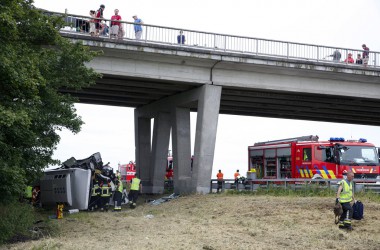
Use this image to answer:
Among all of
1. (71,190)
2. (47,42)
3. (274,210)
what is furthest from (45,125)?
(274,210)

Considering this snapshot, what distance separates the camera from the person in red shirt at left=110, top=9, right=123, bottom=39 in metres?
28.3

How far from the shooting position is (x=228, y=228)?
17531 mm

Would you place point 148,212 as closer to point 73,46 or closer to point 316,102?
point 73,46

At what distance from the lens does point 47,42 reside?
770 inches

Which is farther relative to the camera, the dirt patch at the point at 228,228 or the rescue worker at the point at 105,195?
the rescue worker at the point at 105,195

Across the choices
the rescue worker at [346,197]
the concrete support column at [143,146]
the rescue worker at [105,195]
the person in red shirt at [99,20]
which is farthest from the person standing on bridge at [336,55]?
the rescue worker at [346,197]

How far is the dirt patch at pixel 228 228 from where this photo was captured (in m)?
14.6

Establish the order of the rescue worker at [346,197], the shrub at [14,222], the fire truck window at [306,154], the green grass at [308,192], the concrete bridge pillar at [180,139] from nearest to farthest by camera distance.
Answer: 1. the rescue worker at [346,197]
2. the shrub at [14,222]
3. the green grass at [308,192]
4. the fire truck window at [306,154]
5. the concrete bridge pillar at [180,139]

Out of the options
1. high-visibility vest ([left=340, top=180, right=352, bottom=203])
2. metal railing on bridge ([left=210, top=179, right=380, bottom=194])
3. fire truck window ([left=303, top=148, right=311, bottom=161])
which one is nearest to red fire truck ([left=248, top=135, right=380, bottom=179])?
fire truck window ([left=303, top=148, right=311, bottom=161])

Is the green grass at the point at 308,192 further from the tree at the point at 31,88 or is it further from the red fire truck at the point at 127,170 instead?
the red fire truck at the point at 127,170

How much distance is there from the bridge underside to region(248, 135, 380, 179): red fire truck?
4273mm

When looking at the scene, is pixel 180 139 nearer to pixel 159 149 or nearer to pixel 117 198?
pixel 159 149

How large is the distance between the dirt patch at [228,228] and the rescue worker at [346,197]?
349 mm

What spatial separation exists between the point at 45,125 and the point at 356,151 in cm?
1480
